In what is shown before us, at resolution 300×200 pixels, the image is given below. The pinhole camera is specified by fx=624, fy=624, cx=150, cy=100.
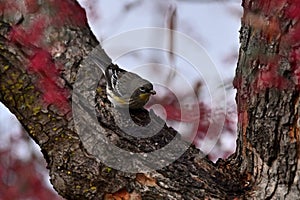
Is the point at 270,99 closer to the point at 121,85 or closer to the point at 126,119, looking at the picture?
the point at 126,119

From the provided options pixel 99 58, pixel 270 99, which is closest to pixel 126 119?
pixel 99 58

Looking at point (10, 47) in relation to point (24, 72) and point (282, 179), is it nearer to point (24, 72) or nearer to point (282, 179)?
point (24, 72)

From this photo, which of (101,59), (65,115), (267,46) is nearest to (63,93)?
(65,115)

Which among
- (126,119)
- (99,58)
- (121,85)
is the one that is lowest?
(126,119)

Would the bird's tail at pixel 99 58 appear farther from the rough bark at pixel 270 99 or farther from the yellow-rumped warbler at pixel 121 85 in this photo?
the rough bark at pixel 270 99

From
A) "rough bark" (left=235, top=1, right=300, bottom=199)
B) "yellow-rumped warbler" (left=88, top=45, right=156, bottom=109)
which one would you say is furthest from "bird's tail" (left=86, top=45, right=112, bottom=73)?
"rough bark" (left=235, top=1, right=300, bottom=199)

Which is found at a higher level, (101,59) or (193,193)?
(101,59)
